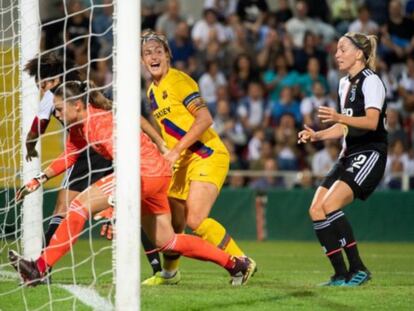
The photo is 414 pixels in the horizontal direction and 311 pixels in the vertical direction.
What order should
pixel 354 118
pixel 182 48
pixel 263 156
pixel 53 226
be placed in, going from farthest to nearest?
pixel 182 48 < pixel 263 156 < pixel 53 226 < pixel 354 118

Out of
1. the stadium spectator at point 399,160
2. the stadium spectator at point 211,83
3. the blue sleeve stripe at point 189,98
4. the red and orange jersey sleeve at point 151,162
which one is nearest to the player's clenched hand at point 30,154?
the red and orange jersey sleeve at point 151,162

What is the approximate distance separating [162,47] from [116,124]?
285 centimetres

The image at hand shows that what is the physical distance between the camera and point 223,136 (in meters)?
20.6

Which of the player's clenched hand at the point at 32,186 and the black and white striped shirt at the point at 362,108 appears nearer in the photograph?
the player's clenched hand at the point at 32,186

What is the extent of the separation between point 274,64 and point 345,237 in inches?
472

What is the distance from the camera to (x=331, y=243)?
10070 mm

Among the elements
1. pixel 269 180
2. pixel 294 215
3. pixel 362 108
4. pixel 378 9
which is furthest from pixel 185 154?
pixel 378 9

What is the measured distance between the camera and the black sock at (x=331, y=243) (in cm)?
1004

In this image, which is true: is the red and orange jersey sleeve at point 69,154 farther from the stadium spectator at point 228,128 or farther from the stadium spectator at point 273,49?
the stadium spectator at point 273,49

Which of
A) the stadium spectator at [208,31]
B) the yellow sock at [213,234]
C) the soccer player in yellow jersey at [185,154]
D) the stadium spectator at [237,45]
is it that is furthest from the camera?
the stadium spectator at [208,31]

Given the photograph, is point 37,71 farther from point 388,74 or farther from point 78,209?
point 388,74

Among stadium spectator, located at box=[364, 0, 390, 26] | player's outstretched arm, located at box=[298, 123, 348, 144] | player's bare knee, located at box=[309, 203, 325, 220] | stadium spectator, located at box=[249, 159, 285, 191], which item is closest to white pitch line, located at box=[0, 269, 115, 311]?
player's bare knee, located at box=[309, 203, 325, 220]

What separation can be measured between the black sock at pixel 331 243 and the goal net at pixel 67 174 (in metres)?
1.93

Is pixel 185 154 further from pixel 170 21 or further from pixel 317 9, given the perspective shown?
pixel 317 9
